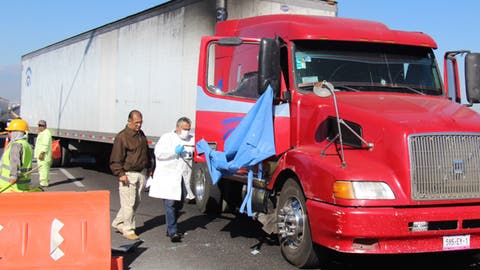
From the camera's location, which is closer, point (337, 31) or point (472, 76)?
point (337, 31)

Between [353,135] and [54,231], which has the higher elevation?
[353,135]

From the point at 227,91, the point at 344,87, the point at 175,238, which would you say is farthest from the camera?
the point at 227,91

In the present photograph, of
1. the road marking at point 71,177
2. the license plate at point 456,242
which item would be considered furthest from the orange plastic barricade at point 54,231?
the road marking at point 71,177

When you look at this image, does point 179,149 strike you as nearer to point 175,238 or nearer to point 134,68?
point 175,238

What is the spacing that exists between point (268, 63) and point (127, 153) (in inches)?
101

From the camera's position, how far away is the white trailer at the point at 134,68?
1015 centimetres

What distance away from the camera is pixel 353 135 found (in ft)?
18.3

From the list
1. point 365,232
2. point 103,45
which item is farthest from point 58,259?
point 103,45

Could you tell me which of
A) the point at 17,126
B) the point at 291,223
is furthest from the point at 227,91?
the point at 17,126

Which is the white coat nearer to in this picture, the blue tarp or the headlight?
the blue tarp

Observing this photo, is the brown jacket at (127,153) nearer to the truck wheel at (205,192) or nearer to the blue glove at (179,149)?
the blue glove at (179,149)

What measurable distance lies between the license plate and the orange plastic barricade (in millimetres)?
3218

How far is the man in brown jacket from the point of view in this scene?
7.38 metres

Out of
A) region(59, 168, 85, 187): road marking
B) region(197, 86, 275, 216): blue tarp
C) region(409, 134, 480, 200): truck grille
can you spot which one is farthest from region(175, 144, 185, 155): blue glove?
region(59, 168, 85, 187): road marking
